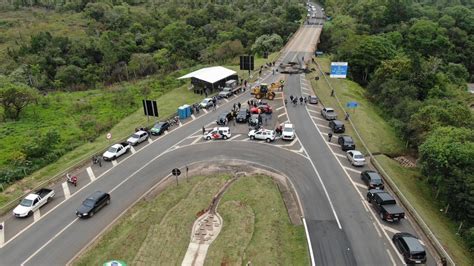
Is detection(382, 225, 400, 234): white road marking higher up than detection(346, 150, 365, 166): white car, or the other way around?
detection(346, 150, 365, 166): white car

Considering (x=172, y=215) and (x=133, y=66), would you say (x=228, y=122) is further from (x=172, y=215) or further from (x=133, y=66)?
(x=133, y=66)

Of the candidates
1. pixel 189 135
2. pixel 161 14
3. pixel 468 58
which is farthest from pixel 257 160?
pixel 161 14

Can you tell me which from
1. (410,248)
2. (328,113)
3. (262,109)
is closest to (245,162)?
(262,109)

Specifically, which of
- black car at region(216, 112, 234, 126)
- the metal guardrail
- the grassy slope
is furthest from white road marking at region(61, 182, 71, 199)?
the grassy slope

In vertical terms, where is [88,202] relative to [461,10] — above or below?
below

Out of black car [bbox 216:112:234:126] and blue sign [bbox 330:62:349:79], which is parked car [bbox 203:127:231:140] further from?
blue sign [bbox 330:62:349:79]

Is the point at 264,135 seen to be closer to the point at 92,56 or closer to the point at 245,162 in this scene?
the point at 245,162
